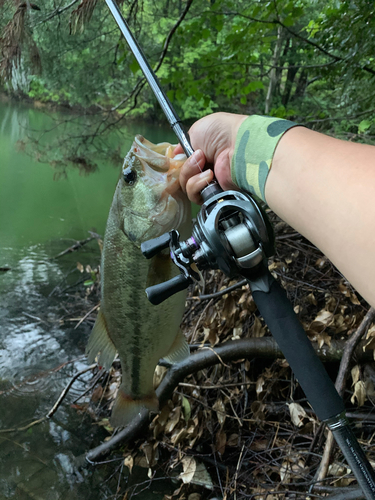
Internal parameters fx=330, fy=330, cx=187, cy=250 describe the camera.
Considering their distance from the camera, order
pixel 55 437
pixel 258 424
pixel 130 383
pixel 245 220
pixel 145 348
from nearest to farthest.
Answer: pixel 245 220 < pixel 145 348 < pixel 130 383 < pixel 258 424 < pixel 55 437

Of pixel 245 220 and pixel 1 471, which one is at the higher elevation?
pixel 245 220

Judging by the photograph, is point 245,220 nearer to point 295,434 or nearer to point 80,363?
point 295,434

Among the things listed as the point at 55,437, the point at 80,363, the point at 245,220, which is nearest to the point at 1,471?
the point at 55,437

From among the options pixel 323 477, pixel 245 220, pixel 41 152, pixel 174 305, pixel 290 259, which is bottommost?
pixel 323 477

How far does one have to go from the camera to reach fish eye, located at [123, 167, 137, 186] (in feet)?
5.81

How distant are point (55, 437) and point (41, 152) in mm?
6851

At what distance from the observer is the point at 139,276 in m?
1.92

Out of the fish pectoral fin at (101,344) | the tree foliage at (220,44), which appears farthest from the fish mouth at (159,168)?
the tree foliage at (220,44)

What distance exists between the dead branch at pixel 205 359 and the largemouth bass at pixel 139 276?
412mm

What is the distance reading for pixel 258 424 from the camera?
8.46ft

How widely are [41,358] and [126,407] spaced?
90.7 inches

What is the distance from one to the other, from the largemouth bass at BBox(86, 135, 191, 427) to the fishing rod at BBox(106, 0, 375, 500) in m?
0.61

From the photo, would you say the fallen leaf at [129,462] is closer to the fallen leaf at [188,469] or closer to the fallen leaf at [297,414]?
the fallen leaf at [188,469]

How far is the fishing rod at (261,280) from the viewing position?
104 cm
